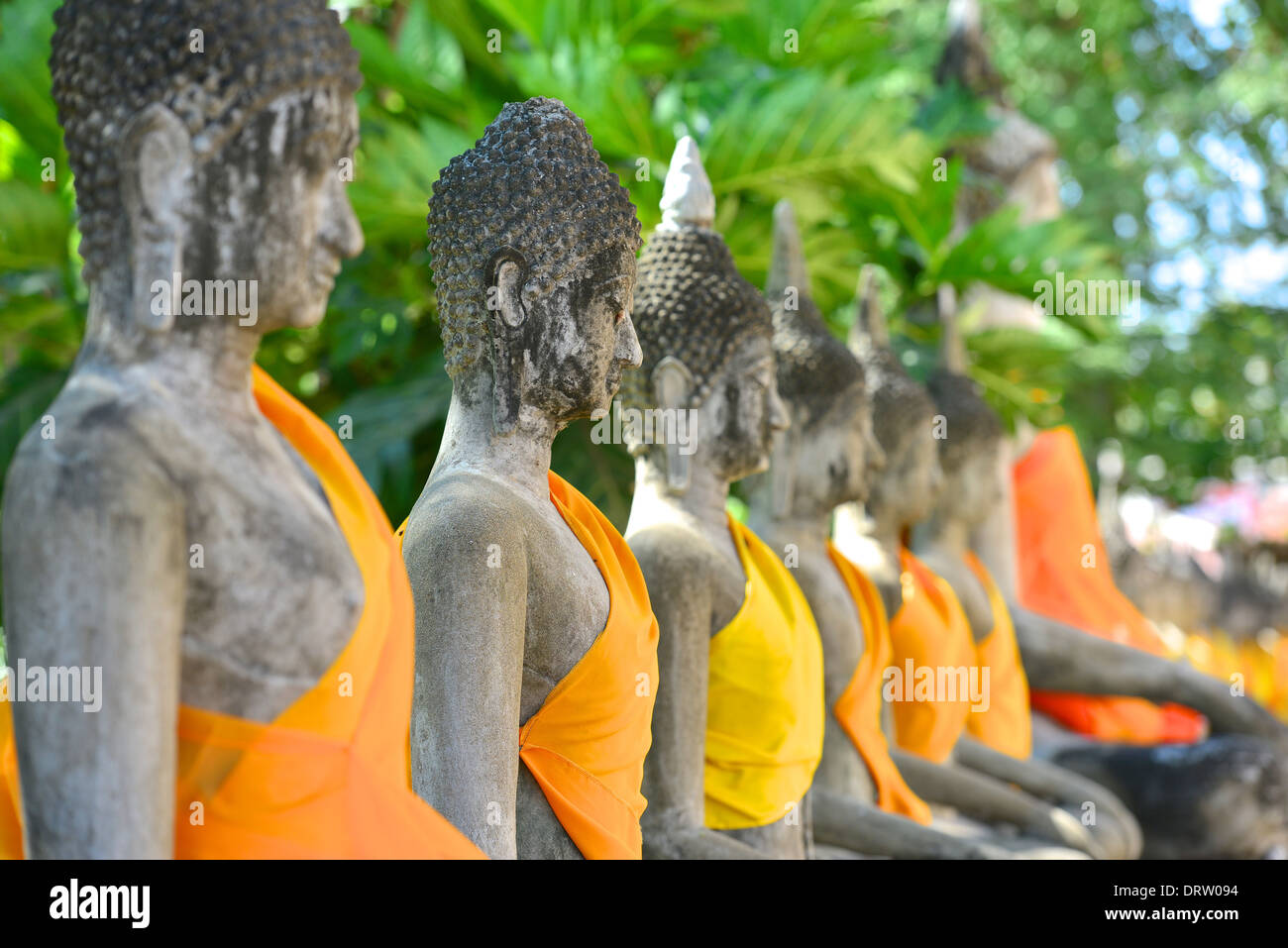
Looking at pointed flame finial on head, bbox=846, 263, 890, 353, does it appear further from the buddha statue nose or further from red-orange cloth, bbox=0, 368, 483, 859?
red-orange cloth, bbox=0, 368, 483, 859

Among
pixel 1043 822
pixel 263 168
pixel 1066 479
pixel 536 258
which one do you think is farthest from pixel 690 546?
pixel 1066 479

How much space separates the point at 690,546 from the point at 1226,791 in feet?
11.0

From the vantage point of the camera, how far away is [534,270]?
2805 mm

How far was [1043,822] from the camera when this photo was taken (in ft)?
15.7

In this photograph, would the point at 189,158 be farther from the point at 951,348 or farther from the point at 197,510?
the point at 951,348

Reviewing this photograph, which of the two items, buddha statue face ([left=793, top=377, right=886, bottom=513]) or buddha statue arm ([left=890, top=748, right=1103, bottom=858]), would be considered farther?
buddha statue arm ([left=890, top=748, right=1103, bottom=858])

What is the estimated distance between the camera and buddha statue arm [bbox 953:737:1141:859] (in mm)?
5109

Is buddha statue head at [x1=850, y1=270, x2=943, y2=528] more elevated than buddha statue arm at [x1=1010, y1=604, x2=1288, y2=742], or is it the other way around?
buddha statue head at [x1=850, y1=270, x2=943, y2=528]

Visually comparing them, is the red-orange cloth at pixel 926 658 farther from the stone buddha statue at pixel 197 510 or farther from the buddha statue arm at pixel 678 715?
the stone buddha statue at pixel 197 510

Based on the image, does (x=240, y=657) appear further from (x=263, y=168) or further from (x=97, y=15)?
(x=97, y=15)

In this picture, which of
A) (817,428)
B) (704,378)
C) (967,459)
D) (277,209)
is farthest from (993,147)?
(277,209)

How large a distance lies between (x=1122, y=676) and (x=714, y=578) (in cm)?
374

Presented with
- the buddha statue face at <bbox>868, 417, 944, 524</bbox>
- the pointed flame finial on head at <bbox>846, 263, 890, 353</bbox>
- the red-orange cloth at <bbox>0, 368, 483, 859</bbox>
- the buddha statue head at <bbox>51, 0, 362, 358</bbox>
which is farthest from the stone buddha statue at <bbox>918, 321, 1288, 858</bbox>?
the buddha statue head at <bbox>51, 0, 362, 358</bbox>
